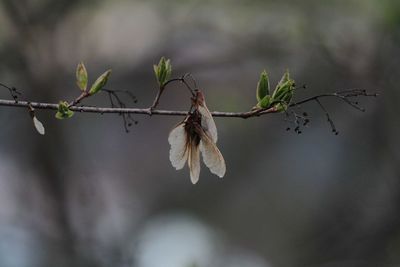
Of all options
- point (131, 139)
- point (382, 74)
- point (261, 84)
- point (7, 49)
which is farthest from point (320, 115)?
point (261, 84)

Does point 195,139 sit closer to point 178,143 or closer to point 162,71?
point 178,143

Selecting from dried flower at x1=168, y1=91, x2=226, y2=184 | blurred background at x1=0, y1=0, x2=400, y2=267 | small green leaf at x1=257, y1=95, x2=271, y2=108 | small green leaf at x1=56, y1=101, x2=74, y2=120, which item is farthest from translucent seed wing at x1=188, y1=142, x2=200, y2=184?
blurred background at x1=0, y1=0, x2=400, y2=267

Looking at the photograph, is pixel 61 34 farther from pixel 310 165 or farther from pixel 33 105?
pixel 33 105

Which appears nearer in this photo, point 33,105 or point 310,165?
point 33,105

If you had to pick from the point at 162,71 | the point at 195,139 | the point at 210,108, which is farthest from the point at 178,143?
the point at 210,108

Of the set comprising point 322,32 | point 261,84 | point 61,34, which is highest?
point 61,34

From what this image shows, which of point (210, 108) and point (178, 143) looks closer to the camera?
point (178, 143)

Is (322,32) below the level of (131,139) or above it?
below
